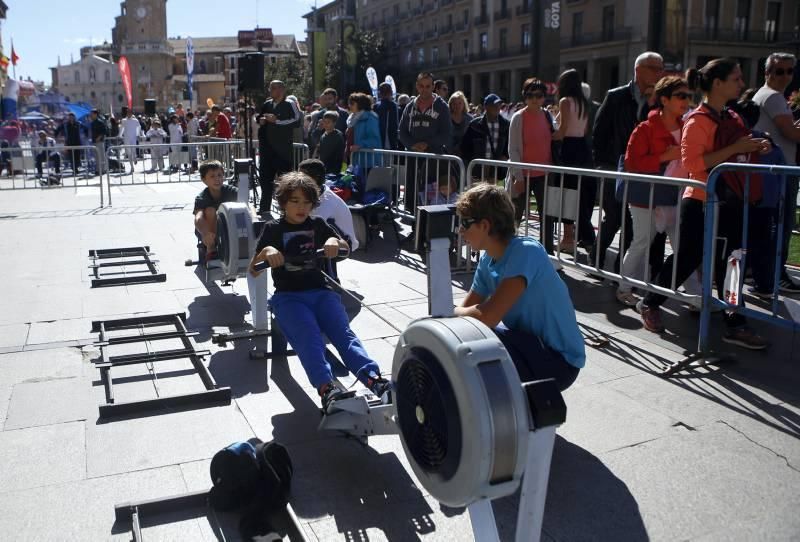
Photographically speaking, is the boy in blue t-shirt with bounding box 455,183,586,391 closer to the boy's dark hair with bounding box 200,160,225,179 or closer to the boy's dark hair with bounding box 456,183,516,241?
the boy's dark hair with bounding box 456,183,516,241

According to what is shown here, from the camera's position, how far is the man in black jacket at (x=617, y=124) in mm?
6748

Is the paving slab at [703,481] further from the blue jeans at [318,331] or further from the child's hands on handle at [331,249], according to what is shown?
the child's hands on handle at [331,249]

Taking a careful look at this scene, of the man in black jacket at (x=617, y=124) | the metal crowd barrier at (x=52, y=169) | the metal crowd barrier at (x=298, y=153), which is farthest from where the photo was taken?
the metal crowd barrier at (x=52, y=169)

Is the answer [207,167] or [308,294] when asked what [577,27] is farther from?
[308,294]

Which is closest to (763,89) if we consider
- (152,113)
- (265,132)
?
(265,132)

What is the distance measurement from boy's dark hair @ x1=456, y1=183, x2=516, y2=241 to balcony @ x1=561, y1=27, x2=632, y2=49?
54.7 meters

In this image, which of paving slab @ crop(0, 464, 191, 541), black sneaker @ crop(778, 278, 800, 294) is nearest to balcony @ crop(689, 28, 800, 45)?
black sneaker @ crop(778, 278, 800, 294)

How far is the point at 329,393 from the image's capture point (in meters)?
3.81

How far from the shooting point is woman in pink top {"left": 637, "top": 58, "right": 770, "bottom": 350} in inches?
208

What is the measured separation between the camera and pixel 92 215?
1266 cm

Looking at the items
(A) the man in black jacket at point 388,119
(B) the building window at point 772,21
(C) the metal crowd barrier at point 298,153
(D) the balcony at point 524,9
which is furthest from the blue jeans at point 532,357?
(D) the balcony at point 524,9

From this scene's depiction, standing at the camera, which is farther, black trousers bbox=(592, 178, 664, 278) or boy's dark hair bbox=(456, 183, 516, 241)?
black trousers bbox=(592, 178, 664, 278)

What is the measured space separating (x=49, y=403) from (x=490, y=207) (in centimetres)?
298

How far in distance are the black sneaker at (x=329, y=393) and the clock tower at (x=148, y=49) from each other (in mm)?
124608
